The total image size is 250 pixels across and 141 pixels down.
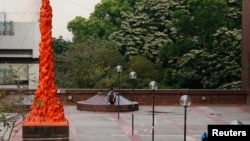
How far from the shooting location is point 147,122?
97.7 feet

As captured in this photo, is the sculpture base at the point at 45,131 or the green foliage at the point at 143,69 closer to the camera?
the sculpture base at the point at 45,131

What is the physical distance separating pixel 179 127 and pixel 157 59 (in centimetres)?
2217

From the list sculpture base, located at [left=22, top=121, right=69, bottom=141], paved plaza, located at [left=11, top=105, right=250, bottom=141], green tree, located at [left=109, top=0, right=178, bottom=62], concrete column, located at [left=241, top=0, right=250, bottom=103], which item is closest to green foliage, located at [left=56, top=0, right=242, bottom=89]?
green tree, located at [left=109, top=0, right=178, bottom=62]

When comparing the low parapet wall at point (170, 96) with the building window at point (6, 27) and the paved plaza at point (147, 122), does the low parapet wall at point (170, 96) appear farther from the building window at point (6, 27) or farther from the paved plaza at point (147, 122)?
the building window at point (6, 27)

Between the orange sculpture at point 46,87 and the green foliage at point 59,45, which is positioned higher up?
the green foliage at point 59,45

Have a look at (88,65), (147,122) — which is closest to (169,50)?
(88,65)

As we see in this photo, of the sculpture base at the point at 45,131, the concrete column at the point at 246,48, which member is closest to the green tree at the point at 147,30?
the concrete column at the point at 246,48

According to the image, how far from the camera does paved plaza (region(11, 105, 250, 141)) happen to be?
24.8 m

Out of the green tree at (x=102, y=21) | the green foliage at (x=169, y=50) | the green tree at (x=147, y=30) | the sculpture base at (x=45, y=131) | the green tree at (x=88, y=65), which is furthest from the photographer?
the green tree at (x=102, y=21)

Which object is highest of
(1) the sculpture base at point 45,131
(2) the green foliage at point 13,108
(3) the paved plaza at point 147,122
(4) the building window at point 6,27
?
(4) the building window at point 6,27

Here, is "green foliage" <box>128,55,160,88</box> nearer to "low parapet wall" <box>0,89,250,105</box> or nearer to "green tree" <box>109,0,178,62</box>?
"green tree" <box>109,0,178,62</box>

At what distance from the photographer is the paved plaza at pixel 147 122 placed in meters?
24.8

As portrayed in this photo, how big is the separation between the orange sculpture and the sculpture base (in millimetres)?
223

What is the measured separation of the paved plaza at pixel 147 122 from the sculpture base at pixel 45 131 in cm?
57
